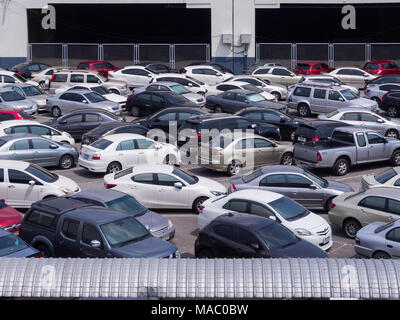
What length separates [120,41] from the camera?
56938mm

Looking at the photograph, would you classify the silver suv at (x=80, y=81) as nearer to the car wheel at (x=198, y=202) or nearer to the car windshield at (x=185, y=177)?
the car windshield at (x=185, y=177)

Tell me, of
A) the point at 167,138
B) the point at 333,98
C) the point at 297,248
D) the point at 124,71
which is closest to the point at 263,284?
the point at 297,248

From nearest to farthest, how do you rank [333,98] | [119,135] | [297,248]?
[297,248], [119,135], [333,98]

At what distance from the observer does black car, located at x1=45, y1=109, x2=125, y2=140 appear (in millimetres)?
26922

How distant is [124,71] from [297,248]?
2741 centimetres

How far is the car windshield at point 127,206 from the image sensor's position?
15.9 metres

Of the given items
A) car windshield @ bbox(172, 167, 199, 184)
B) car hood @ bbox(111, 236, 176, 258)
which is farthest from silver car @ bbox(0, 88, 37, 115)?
car hood @ bbox(111, 236, 176, 258)

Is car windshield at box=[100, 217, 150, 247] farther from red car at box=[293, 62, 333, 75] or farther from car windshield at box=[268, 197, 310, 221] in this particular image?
red car at box=[293, 62, 333, 75]

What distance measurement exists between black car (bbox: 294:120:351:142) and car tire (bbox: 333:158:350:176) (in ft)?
5.26

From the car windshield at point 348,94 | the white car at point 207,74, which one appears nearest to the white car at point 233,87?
the car windshield at point 348,94

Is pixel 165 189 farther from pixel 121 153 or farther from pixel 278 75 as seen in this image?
pixel 278 75

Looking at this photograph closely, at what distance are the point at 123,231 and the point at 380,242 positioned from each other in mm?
5201
